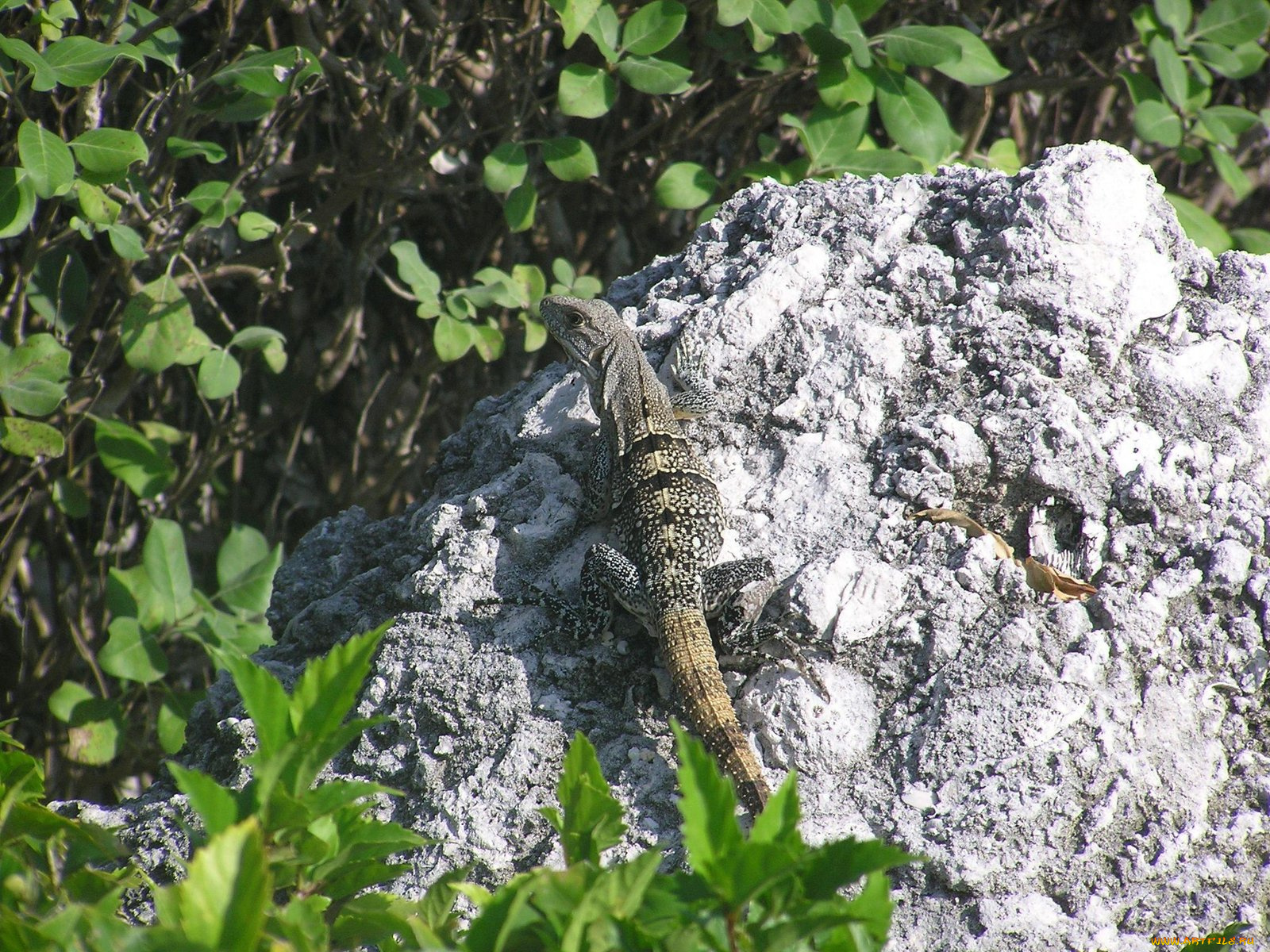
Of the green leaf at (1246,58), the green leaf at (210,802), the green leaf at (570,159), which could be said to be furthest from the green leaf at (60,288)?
the green leaf at (1246,58)

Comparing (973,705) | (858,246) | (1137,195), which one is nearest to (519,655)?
(973,705)

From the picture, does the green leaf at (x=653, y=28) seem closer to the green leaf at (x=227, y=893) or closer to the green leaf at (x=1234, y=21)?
the green leaf at (x=1234, y=21)

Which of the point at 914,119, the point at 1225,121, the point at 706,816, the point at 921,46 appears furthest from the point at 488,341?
the point at 1225,121

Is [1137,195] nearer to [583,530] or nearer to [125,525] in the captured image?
[583,530]

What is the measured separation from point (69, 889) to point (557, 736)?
1.16 m

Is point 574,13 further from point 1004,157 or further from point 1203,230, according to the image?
point 1203,230

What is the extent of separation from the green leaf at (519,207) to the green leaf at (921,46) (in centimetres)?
156

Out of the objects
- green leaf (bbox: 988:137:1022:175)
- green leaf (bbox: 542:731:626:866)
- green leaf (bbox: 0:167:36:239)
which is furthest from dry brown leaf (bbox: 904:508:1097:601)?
green leaf (bbox: 0:167:36:239)

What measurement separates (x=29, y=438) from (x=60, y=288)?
748mm

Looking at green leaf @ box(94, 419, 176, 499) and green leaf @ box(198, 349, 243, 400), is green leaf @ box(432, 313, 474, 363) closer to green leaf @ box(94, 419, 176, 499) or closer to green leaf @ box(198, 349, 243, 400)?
green leaf @ box(198, 349, 243, 400)

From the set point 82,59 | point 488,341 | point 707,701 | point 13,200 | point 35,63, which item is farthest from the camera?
point 488,341

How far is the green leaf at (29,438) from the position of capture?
4.18 m

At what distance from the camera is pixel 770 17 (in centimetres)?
408

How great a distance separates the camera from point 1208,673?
264 centimetres
